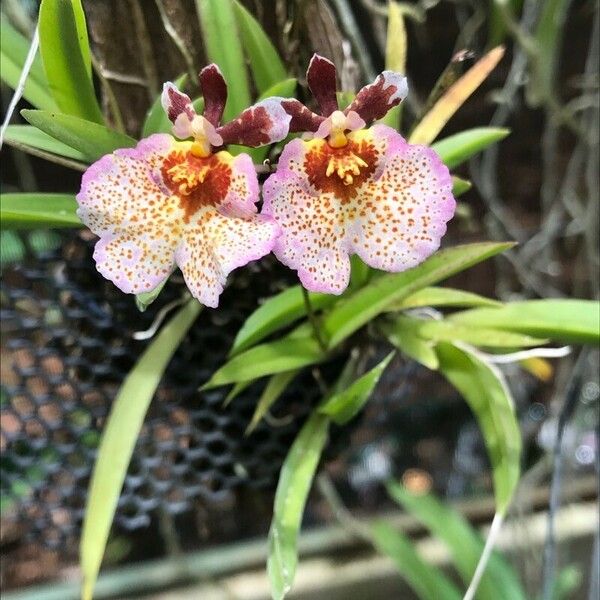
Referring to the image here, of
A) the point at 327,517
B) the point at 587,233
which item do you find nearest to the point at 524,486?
the point at 327,517

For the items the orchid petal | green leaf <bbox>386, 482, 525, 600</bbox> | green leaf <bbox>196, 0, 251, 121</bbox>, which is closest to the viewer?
the orchid petal

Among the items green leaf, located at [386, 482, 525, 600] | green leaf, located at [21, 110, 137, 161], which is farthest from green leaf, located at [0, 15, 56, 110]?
green leaf, located at [386, 482, 525, 600]

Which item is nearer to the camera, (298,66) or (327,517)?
(298,66)

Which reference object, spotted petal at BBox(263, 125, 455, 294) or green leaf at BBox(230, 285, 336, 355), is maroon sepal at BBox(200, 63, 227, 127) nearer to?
spotted petal at BBox(263, 125, 455, 294)

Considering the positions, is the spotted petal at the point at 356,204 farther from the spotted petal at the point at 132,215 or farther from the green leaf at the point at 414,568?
the green leaf at the point at 414,568

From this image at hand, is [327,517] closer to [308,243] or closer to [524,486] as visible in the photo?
[524,486]

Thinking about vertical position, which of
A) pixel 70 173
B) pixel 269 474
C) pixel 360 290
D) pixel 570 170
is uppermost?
pixel 70 173
